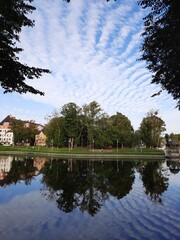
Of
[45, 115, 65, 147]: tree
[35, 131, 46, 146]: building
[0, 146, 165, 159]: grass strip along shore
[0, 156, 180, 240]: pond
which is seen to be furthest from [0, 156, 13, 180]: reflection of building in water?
[35, 131, 46, 146]: building

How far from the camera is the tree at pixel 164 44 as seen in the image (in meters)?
8.90

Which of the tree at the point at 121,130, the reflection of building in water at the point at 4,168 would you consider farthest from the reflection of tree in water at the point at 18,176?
the tree at the point at 121,130

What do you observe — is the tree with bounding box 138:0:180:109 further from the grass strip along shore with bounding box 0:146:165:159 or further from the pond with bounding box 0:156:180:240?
the grass strip along shore with bounding box 0:146:165:159

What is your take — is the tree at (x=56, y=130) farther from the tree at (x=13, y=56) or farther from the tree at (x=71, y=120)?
the tree at (x=13, y=56)

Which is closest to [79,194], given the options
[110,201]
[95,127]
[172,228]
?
[110,201]

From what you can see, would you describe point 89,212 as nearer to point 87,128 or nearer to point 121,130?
point 87,128

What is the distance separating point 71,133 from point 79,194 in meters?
63.7

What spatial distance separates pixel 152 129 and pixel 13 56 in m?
64.5

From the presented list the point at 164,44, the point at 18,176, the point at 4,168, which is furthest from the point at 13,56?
the point at 4,168

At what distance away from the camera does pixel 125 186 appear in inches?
690

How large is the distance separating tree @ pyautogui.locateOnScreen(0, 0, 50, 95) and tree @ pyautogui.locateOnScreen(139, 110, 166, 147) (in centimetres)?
6323

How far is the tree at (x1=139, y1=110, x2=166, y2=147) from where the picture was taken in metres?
71.1

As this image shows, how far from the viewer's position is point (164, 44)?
9.84m

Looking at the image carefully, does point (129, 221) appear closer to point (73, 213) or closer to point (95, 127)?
point (73, 213)
